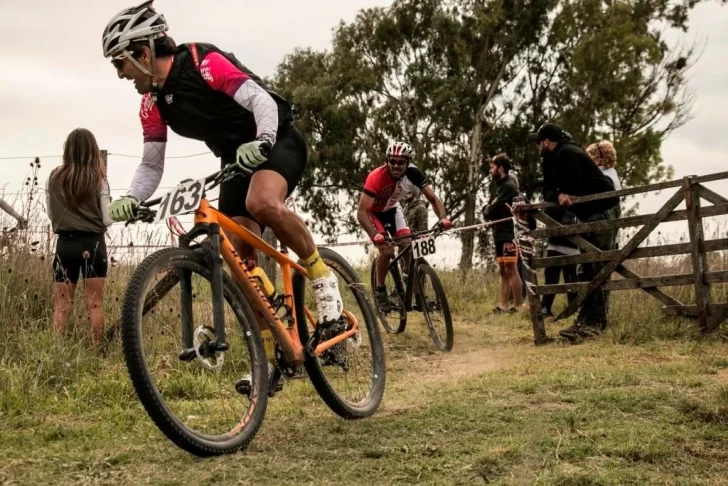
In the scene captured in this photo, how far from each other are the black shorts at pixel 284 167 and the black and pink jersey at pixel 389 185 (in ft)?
14.0

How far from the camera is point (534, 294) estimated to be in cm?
880

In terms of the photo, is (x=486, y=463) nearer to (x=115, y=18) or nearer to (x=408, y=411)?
(x=408, y=411)

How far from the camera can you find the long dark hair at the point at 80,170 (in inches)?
259

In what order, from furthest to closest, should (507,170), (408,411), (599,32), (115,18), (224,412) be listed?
(599,32) → (507,170) → (408,411) → (224,412) → (115,18)

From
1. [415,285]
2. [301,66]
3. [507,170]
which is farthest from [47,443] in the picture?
[301,66]

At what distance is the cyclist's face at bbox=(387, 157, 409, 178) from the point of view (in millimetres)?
8680

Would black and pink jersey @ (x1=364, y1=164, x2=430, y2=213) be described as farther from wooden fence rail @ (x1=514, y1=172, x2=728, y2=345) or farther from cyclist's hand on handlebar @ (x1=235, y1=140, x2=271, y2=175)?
cyclist's hand on handlebar @ (x1=235, y1=140, x2=271, y2=175)

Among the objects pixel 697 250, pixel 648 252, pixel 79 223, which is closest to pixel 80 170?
pixel 79 223

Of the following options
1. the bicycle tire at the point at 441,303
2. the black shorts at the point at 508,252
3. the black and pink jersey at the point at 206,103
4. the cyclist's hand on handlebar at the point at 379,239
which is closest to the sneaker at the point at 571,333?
the bicycle tire at the point at 441,303

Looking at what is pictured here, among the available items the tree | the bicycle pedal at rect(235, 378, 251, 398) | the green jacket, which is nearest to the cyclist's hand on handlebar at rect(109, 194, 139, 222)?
the bicycle pedal at rect(235, 378, 251, 398)

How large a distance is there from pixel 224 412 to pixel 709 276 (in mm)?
5278

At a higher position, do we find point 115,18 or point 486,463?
point 115,18

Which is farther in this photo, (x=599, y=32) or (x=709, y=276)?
(x=599, y=32)

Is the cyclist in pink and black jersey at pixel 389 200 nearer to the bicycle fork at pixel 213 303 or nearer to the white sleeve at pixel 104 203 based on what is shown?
the white sleeve at pixel 104 203
